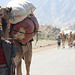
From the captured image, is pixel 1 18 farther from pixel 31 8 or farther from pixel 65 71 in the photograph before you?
pixel 65 71

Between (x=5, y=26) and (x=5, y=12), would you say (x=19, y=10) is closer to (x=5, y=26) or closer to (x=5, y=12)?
(x=5, y=12)

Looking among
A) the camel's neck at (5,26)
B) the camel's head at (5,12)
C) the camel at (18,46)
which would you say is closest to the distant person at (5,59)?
the camel at (18,46)

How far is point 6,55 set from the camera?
3051 mm

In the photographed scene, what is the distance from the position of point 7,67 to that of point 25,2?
2538 millimetres

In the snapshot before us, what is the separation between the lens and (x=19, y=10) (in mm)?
4609

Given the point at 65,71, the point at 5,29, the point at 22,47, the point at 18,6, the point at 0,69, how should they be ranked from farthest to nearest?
the point at 65,71
the point at 22,47
the point at 18,6
the point at 5,29
the point at 0,69

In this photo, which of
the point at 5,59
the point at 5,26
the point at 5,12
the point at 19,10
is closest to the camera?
the point at 5,59

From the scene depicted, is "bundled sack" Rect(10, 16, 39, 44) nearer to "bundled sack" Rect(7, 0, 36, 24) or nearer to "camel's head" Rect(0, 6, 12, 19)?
"bundled sack" Rect(7, 0, 36, 24)

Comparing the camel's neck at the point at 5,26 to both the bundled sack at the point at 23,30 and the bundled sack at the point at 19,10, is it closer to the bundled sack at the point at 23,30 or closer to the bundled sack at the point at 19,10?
the bundled sack at the point at 19,10

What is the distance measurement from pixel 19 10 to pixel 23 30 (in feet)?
1.74

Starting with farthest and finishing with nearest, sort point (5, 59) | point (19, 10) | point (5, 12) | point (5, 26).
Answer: point (19, 10) < point (5, 12) < point (5, 26) < point (5, 59)

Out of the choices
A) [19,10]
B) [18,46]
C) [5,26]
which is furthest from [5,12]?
[18,46]

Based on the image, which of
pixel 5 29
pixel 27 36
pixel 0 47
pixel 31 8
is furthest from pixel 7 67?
pixel 31 8

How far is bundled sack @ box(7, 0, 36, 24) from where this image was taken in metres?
4.45
